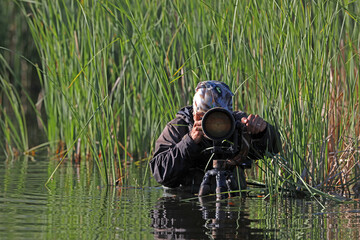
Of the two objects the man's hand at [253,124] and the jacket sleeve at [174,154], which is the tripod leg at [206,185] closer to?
the jacket sleeve at [174,154]

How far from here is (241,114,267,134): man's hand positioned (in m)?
5.03

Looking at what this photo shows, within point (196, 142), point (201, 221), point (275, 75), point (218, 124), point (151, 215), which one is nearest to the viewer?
point (201, 221)

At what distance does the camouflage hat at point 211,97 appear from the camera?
507 cm

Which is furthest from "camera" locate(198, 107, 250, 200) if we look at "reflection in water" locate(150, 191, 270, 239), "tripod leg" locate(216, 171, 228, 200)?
"reflection in water" locate(150, 191, 270, 239)

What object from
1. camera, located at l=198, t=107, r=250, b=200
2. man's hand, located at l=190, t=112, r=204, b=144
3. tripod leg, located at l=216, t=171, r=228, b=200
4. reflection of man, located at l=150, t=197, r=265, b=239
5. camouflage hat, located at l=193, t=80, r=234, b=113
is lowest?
reflection of man, located at l=150, t=197, r=265, b=239

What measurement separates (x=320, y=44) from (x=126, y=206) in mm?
2050

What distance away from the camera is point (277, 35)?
5727 millimetres

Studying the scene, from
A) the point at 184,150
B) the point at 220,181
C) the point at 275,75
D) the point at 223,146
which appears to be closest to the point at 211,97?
the point at 223,146

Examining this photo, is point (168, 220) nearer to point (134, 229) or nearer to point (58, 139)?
point (134, 229)

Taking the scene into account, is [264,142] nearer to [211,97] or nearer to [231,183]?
[231,183]

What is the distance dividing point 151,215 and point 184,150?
561mm

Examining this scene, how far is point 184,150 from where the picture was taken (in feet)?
17.3

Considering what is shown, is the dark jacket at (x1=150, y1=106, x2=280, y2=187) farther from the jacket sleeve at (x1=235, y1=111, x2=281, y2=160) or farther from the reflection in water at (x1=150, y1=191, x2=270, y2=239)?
the reflection in water at (x1=150, y1=191, x2=270, y2=239)

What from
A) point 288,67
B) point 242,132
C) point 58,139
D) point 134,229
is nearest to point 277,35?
point 288,67
